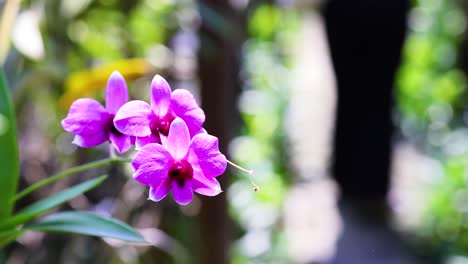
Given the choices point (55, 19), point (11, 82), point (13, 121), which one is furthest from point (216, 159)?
point (55, 19)

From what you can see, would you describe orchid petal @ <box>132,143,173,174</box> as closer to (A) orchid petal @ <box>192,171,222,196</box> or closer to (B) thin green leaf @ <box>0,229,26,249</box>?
(A) orchid petal @ <box>192,171,222,196</box>

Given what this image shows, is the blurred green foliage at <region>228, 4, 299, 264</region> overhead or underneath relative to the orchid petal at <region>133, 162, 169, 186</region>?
underneath

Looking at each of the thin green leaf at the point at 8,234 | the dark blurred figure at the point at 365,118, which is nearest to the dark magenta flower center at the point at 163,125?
the thin green leaf at the point at 8,234

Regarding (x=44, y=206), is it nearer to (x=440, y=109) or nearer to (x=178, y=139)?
(x=178, y=139)

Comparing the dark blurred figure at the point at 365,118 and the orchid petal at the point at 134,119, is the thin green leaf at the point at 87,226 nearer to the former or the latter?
the orchid petal at the point at 134,119

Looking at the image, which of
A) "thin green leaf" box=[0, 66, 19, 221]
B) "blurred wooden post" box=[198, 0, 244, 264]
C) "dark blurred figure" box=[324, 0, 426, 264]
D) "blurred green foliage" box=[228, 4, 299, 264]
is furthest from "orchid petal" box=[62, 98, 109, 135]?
"dark blurred figure" box=[324, 0, 426, 264]

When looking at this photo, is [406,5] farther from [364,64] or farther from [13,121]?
[13,121]

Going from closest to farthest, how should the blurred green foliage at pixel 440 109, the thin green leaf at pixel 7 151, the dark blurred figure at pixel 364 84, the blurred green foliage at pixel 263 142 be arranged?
the thin green leaf at pixel 7 151 → the blurred green foliage at pixel 263 142 → the blurred green foliage at pixel 440 109 → the dark blurred figure at pixel 364 84
